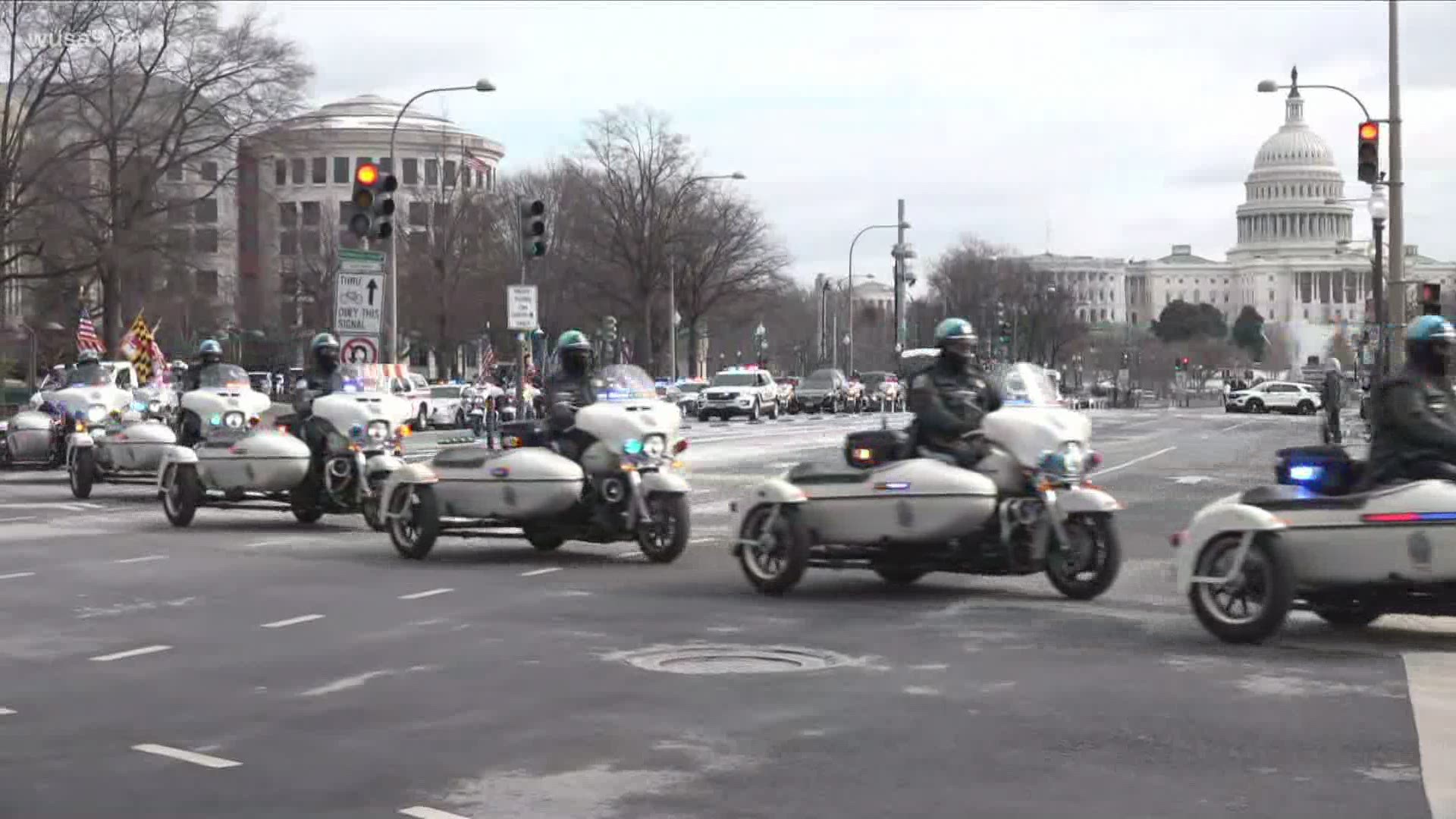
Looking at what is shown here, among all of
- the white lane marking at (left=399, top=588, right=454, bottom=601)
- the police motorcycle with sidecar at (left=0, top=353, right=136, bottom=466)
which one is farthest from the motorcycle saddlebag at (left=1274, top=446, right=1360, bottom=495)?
the police motorcycle with sidecar at (left=0, top=353, right=136, bottom=466)

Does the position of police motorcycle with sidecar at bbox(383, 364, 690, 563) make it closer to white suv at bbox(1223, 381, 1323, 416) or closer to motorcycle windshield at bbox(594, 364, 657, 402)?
motorcycle windshield at bbox(594, 364, 657, 402)

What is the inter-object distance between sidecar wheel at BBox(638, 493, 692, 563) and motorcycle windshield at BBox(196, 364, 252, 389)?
28.5ft

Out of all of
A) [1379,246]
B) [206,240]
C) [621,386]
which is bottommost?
[621,386]

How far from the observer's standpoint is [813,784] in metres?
7.63

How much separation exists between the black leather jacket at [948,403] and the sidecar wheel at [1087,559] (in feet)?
3.35

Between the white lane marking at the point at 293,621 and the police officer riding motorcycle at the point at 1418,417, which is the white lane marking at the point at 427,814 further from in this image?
the police officer riding motorcycle at the point at 1418,417

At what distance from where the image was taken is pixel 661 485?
16.0 metres

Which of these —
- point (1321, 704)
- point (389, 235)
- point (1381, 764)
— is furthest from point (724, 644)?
point (389, 235)

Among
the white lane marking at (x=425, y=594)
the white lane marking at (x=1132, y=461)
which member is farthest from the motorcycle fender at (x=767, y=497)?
the white lane marking at (x=1132, y=461)

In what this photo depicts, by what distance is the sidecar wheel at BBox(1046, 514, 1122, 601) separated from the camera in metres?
13.4

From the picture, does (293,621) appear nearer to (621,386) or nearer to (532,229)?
(621,386)

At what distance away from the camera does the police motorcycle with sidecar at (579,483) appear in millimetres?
16062

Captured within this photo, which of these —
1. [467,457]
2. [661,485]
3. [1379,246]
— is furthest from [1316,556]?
[1379,246]

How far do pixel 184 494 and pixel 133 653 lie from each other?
909 cm
